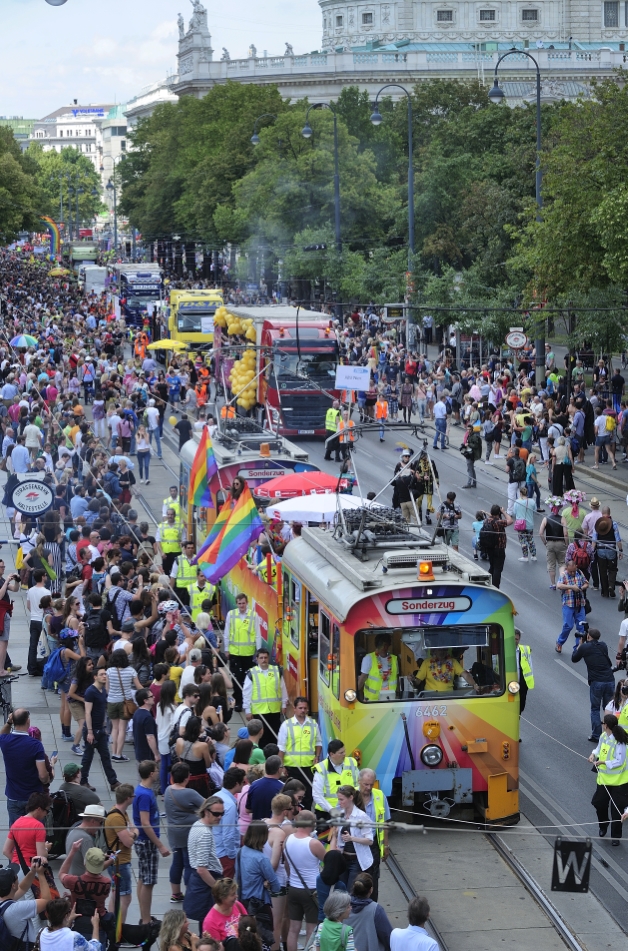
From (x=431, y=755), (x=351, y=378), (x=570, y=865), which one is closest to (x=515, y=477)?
(x=351, y=378)

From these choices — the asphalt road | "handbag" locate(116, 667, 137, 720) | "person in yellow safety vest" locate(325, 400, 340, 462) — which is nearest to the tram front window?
the asphalt road

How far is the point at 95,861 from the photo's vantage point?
10.3 meters

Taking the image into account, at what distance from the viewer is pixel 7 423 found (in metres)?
34.8

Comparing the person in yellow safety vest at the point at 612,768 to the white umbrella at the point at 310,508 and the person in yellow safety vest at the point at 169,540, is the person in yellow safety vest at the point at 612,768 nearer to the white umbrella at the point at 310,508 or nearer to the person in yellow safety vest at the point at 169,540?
the white umbrella at the point at 310,508

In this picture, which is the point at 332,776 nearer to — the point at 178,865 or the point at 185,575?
the point at 178,865

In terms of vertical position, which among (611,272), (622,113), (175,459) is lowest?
(175,459)

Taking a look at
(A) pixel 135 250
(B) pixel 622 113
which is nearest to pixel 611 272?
(B) pixel 622 113

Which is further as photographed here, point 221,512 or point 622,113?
point 622,113

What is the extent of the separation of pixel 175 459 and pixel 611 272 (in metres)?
11.4

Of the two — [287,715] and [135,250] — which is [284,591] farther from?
[135,250]

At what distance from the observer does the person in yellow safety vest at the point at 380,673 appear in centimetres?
1320

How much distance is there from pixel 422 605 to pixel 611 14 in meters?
129

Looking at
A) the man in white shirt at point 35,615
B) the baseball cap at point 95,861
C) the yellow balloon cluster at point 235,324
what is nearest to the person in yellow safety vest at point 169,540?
the man in white shirt at point 35,615

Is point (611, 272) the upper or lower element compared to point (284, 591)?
upper
